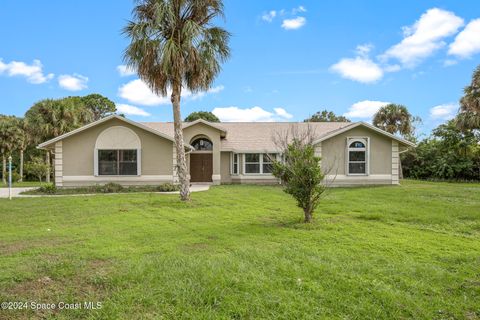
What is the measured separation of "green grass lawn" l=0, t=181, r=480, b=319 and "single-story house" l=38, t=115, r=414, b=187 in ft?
35.8

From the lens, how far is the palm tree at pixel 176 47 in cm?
1374

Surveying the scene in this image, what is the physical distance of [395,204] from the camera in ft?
42.5

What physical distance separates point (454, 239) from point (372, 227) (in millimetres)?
1824

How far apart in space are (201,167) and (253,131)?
18.9 feet

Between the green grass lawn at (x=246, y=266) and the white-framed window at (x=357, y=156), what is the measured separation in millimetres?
12211

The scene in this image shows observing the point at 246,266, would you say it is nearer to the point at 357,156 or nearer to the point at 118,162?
the point at 118,162

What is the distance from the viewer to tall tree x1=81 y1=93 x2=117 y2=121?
49344 millimetres

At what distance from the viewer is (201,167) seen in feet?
84.2

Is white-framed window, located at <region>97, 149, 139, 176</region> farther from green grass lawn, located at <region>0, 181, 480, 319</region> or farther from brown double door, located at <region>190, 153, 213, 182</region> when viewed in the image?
green grass lawn, located at <region>0, 181, 480, 319</region>

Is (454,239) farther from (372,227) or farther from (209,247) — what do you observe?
(209,247)

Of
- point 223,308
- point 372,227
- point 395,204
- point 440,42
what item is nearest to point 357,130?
point 440,42

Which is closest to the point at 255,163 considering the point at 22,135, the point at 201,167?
the point at 201,167

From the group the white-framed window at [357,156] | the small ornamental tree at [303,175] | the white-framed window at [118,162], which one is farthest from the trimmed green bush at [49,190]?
the white-framed window at [357,156]

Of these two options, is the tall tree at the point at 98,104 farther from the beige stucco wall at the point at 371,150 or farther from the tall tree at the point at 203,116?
the beige stucco wall at the point at 371,150
